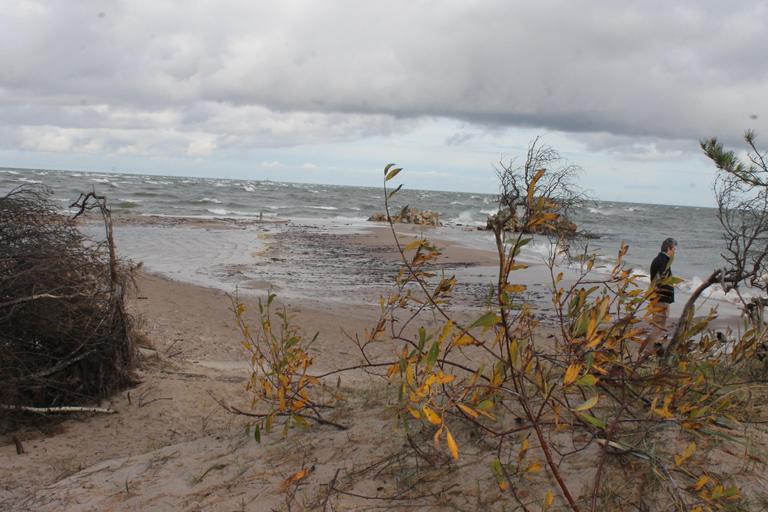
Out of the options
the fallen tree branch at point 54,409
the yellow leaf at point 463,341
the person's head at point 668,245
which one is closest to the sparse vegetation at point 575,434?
the yellow leaf at point 463,341

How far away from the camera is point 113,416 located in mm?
4266

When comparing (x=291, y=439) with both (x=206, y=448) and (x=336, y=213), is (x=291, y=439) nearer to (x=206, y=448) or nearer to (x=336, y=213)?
(x=206, y=448)

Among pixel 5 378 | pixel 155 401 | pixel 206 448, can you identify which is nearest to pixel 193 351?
pixel 155 401

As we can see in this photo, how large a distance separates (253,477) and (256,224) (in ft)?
89.5

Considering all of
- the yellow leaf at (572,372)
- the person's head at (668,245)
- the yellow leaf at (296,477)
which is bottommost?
the yellow leaf at (296,477)

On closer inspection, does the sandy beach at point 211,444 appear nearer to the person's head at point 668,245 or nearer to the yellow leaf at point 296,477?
the yellow leaf at point 296,477

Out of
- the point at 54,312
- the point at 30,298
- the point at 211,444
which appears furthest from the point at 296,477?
the point at 54,312

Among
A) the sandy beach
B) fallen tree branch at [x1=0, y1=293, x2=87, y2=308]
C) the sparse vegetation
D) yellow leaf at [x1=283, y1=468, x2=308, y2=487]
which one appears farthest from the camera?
fallen tree branch at [x1=0, y1=293, x2=87, y2=308]

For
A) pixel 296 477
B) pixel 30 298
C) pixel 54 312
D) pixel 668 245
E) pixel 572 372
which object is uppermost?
pixel 668 245

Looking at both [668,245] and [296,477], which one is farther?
[668,245]

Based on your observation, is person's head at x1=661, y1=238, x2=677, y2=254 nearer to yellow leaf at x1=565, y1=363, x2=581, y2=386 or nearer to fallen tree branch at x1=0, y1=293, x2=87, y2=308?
yellow leaf at x1=565, y1=363, x2=581, y2=386

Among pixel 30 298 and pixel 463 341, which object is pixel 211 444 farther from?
pixel 463 341

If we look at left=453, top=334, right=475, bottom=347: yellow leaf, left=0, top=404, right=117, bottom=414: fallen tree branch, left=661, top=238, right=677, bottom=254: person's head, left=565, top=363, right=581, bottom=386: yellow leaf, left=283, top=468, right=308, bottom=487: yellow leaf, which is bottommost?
left=0, top=404, right=117, bottom=414: fallen tree branch

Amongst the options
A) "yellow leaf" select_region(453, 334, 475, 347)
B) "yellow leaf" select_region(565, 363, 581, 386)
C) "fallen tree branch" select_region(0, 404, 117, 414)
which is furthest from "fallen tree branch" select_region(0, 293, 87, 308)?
"yellow leaf" select_region(565, 363, 581, 386)
